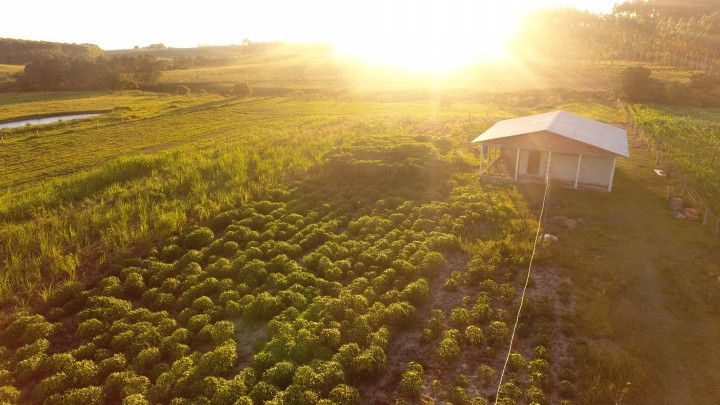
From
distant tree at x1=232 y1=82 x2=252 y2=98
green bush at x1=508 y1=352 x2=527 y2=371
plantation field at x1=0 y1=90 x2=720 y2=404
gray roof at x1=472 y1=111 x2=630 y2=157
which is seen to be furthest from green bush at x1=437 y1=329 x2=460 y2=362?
distant tree at x1=232 y1=82 x2=252 y2=98

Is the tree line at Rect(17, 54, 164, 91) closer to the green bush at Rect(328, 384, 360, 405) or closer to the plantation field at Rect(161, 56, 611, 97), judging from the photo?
the plantation field at Rect(161, 56, 611, 97)

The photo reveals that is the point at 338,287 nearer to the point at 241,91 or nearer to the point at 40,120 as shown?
the point at 40,120

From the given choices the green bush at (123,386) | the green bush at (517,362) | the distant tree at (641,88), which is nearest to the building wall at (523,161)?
the green bush at (517,362)

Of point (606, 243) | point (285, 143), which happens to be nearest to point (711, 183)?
point (606, 243)

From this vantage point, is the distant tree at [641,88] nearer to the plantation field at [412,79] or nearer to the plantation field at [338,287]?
the plantation field at [412,79]

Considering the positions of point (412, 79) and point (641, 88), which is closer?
point (641, 88)

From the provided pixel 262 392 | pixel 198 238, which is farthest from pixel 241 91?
pixel 262 392

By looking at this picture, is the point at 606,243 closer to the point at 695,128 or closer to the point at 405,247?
the point at 405,247
